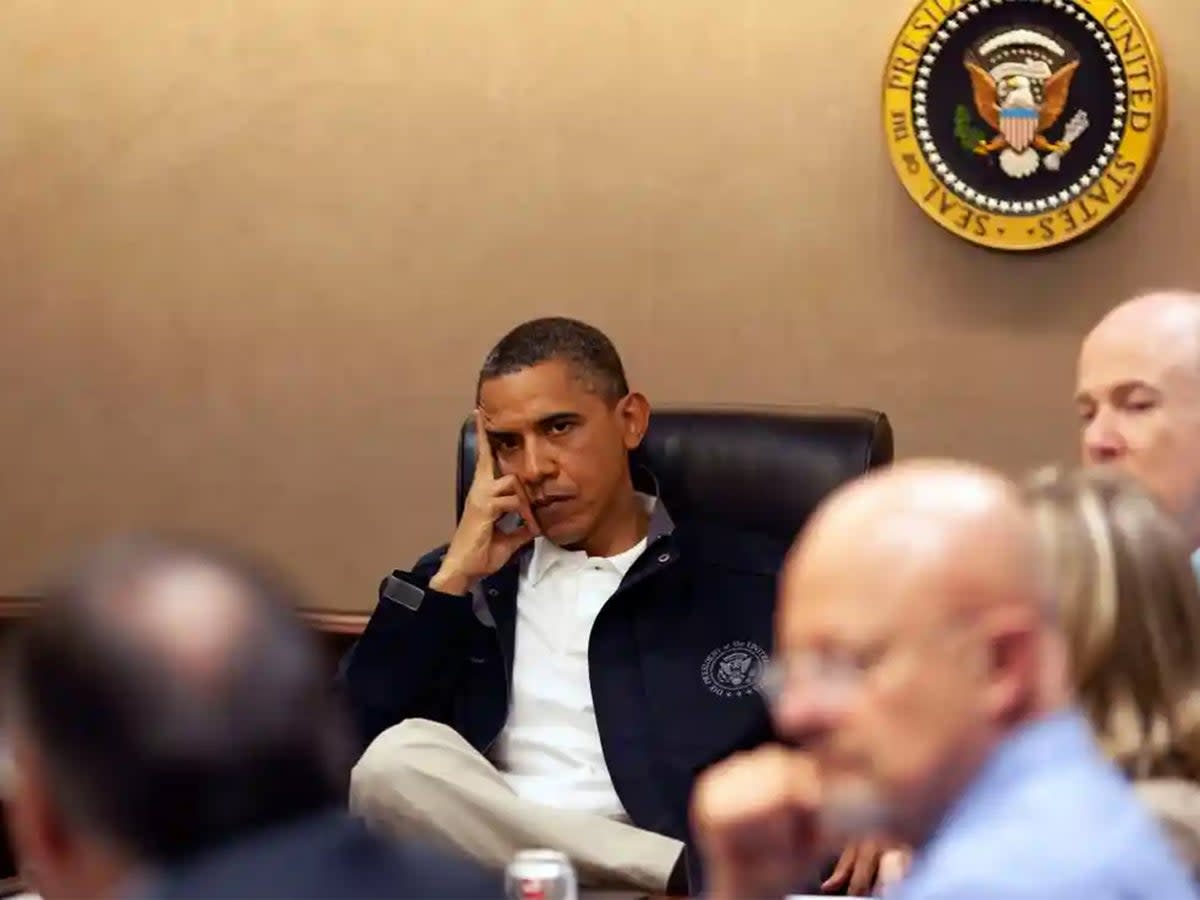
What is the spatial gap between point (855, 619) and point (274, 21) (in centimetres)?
322

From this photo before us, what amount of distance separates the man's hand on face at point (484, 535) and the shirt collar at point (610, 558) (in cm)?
4

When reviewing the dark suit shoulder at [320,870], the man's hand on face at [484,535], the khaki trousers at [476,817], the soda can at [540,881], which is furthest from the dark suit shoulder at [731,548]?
the dark suit shoulder at [320,870]

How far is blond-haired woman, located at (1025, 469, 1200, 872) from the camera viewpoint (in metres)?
1.65

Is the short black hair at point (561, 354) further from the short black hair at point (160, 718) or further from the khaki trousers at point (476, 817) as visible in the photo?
the short black hair at point (160, 718)

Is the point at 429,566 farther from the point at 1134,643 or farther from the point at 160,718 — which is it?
the point at 160,718

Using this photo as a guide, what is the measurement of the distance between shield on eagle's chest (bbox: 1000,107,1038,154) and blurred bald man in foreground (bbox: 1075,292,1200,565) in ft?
3.86

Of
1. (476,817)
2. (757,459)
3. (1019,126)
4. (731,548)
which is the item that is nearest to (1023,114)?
(1019,126)

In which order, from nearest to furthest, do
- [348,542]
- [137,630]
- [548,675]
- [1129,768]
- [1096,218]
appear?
[137,630], [1129,768], [548,675], [1096,218], [348,542]

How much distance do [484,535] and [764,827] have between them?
1.87 m

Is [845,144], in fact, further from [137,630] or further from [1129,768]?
[137,630]

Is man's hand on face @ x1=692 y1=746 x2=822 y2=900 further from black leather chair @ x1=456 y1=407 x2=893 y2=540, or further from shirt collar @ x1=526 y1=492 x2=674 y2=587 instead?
shirt collar @ x1=526 y1=492 x2=674 y2=587

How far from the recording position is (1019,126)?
12.1 feet

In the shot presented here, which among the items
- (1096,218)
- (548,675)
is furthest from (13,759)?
(1096,218)

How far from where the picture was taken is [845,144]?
3.83m
